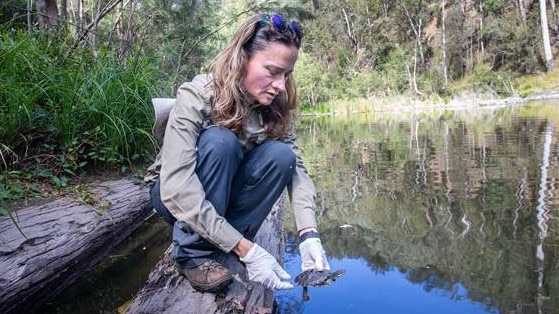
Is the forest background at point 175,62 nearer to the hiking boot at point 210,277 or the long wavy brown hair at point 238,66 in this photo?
the hiking boot at point 210,277

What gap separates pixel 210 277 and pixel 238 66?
2.33ft

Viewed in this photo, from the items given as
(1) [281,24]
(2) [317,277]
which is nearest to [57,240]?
(2) [317,277]

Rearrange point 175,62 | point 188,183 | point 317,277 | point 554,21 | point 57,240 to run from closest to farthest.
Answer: point 188,183 → point 317,277 → point 57,240 → point 175,62 → point 554,21

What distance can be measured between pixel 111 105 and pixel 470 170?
3.47 meters

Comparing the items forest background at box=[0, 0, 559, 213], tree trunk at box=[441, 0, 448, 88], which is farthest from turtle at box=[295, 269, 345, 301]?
tree trunk at box=[441, 0, 448, 88]

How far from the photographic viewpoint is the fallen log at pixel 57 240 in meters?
1.75

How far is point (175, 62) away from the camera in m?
11.1

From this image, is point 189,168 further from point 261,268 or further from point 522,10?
point 522,10

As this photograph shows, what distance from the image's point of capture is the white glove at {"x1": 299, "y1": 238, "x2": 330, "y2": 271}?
1.61 metres

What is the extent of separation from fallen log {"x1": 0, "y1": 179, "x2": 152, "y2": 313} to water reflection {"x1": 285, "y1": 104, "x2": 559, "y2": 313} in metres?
0.96

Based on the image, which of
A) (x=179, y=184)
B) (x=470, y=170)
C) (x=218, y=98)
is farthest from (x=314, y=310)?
(x=470, y=170)

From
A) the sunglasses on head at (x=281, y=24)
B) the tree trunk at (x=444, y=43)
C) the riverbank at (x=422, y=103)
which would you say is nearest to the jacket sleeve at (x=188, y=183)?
the sunglasses on head at (x=281, y=24)

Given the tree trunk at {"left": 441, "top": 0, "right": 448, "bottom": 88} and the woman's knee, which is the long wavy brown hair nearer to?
the woman's knee

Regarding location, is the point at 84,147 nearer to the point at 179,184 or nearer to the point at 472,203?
the point at 179,184
